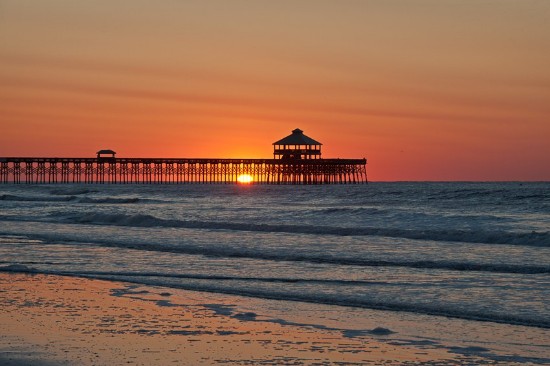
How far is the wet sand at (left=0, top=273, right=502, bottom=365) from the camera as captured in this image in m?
7.91

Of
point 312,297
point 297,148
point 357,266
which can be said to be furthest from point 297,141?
point 312,297

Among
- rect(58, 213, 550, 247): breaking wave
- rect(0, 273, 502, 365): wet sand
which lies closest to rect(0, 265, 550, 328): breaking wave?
rect(0, 273, 502, 365): wet sand

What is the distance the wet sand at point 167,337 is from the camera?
25.9 feet

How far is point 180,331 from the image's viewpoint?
30.2 ft

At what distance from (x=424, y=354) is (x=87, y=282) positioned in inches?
259

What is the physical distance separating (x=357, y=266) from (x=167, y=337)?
7.36 m

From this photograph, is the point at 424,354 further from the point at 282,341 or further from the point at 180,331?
the point at 180,331

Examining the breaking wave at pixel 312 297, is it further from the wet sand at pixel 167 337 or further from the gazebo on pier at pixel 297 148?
the gazebo on pier at pixel 297 148

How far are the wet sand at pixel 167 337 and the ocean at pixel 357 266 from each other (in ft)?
1.58

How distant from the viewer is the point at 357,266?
15750 millimetres

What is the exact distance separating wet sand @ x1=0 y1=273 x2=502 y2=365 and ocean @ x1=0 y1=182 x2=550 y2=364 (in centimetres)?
48

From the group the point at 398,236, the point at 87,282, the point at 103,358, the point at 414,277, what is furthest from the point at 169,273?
the point at 398,236

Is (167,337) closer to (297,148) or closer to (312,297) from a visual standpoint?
(312,297)

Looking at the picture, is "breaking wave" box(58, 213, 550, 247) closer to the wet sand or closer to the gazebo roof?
the wet sand
